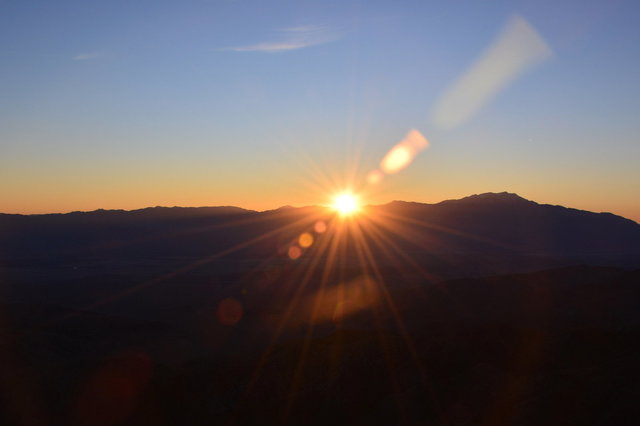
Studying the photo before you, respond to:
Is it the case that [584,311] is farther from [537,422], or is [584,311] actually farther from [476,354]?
[537,422]

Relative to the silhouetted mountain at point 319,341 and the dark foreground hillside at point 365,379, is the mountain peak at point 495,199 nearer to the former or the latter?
the silhouetted mountain at point 319,341

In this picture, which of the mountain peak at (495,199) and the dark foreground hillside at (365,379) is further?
the mountain peak at (495,199)

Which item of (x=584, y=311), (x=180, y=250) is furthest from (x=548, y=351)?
(x=180, y=250)

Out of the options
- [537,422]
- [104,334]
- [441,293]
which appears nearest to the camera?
[537,422]

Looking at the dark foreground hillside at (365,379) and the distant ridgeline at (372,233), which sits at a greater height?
the distant ridgeline at (372,233)

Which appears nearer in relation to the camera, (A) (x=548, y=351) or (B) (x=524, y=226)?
(A) (x=548, y=351)

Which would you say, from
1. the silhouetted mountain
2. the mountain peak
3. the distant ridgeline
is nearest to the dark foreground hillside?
the silhouetted mountain

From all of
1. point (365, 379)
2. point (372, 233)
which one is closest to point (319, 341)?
point (365, 379)

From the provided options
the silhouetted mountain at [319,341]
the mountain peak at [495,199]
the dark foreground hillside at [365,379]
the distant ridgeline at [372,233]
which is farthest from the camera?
the mountain peak at [495,199]

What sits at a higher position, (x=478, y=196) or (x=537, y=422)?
(x=478, y=196)

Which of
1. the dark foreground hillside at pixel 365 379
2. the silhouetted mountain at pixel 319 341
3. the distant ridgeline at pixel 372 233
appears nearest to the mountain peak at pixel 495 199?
the distant ridgeline at pixel 372 233

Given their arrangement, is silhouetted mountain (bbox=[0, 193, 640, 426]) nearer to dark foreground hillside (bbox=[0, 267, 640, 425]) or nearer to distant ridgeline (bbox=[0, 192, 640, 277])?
dark foreground hillside (bbox=[0, 267, 640, 425])
